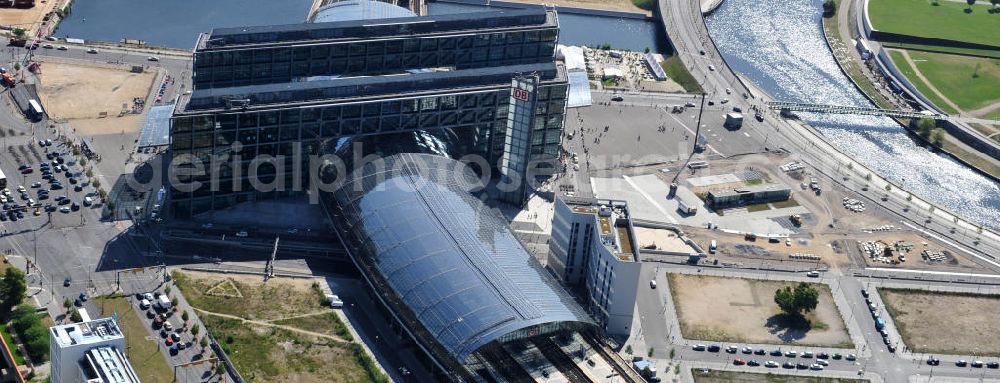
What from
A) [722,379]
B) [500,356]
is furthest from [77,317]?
[722,379]

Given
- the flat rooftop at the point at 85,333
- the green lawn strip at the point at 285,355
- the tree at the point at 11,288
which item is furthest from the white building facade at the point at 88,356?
the tree at the point at 11,288

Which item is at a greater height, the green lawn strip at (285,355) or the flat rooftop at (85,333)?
the flat rooftop at (85,333)

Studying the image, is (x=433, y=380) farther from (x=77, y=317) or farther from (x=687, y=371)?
(x=77, y=317)

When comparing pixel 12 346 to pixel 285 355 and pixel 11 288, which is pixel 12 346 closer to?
pixel 11 288

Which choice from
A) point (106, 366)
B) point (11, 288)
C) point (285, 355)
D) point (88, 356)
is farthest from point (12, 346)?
point (285, 355)

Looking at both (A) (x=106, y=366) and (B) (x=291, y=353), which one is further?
(B) (x=291, y=353)

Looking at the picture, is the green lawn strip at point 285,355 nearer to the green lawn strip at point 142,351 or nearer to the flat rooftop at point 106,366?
the green lawn strip at point 142,351

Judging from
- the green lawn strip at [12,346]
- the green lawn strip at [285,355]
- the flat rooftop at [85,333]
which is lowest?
the green lawn strip at [12,346]

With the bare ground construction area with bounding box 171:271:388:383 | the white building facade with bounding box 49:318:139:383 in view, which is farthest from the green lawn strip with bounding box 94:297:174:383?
the white building facade with bounding box 49:318:139:383
